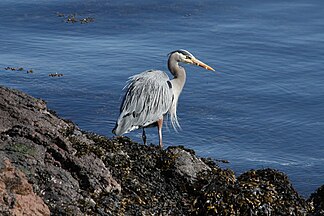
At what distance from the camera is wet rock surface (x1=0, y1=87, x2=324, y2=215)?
270 inches

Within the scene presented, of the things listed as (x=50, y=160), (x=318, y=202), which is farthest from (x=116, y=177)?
(x=318, y=202)

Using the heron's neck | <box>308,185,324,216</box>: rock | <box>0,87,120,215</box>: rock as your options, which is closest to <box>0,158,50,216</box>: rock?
<box>0,87,120,215</box>: rock

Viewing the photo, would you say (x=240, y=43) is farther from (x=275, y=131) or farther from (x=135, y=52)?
(x=275, y=131)

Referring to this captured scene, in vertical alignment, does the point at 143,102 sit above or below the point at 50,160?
below

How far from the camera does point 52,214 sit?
651cm

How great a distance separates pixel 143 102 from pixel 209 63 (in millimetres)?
7791

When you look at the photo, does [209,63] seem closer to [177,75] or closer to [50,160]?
[177,75]

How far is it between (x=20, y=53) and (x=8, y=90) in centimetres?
1192

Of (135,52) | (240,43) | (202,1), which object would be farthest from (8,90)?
(202,1)

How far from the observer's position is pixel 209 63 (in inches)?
760

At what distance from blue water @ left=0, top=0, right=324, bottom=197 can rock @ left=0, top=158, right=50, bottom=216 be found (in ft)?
24.2

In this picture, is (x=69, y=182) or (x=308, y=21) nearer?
(x=69, y=182)

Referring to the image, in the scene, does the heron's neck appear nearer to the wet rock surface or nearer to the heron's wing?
the heron's wing

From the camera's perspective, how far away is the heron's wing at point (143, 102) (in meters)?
11.6
